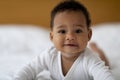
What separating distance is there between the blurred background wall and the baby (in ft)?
4.40

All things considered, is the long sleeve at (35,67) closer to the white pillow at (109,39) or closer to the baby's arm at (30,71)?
the baby's arm at (30,71)

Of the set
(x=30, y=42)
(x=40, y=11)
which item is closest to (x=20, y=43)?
(x=30, y=42)

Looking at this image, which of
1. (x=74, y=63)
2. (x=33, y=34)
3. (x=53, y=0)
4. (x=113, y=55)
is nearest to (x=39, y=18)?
(x=53, y=0)

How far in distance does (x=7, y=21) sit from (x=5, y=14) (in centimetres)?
7

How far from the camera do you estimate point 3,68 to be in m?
1.33

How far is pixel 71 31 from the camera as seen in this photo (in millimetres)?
894

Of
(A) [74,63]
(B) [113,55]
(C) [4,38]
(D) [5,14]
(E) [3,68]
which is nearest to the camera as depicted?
(A) [74,63]

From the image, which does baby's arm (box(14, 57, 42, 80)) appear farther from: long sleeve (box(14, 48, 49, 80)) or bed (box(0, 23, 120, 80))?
bed (box(0, 23, 120, 80))

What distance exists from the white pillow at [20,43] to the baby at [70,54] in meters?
0.47

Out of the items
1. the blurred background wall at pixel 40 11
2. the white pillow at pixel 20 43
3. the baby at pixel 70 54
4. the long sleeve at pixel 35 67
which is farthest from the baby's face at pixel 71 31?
the blurred background wall at pixel 40 11

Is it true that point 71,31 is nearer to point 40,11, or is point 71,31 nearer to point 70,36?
point 70,36

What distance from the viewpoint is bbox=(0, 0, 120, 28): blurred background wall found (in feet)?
7.57

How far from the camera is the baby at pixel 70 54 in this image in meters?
0.89

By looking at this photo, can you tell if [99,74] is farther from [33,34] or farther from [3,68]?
[33,34]
